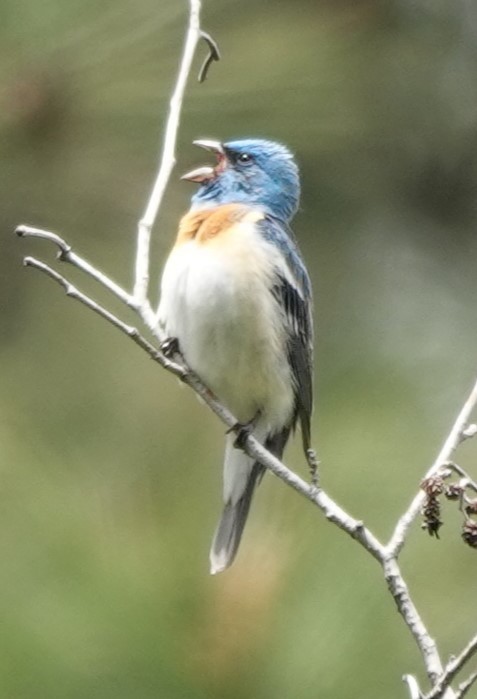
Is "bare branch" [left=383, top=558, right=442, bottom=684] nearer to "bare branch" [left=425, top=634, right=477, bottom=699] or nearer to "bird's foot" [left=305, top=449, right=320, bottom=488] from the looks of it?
"bare branch" [left=425, top=634, right=477, bottom=699]

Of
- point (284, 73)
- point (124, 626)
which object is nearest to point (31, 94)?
point (284, 73)

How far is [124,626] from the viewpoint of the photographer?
2531 millimetres

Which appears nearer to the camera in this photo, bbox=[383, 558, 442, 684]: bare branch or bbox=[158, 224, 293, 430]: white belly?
bbox=[383, 558, 442, 684]: bare branch

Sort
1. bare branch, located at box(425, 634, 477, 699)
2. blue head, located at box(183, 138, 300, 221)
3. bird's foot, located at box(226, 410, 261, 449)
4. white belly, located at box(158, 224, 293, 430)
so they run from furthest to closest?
blue head, located at box(183, 138, 300, 221)
white belly, located at box(158, 224, 293, 430)
bird's foot, located at box(226, 410, 261, 449)
bare branch, located at box(425, 634, 477, 699)

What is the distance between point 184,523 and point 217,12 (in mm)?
1409

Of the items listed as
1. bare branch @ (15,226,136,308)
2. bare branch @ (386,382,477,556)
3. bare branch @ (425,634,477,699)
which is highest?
bare branch @ (15,226,136,308)

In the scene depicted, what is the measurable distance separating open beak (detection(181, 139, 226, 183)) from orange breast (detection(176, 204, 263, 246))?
0.30 feet

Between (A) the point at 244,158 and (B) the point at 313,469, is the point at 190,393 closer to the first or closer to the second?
(A) the point at 244,158

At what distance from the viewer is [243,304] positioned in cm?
332

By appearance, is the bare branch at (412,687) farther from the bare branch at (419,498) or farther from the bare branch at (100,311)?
the bare branch at (100,311)

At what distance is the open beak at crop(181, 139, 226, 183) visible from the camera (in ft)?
11.6

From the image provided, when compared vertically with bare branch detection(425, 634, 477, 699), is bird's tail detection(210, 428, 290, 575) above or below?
above

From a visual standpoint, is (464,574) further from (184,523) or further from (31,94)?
(31,94)

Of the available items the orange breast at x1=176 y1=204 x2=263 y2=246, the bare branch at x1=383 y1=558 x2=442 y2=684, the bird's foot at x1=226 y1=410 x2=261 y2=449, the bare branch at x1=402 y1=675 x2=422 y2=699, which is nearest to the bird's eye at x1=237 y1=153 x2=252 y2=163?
the orange breast at x1=176 y1=204 x2=263 y2=246
